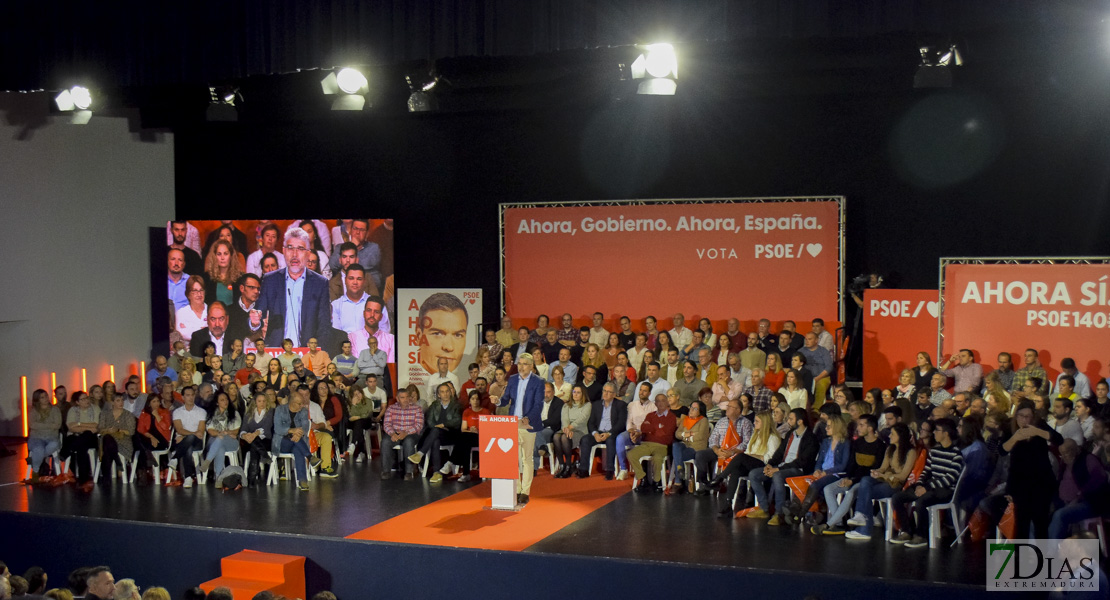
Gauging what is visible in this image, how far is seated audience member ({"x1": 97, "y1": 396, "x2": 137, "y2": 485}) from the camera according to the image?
32.3 feet

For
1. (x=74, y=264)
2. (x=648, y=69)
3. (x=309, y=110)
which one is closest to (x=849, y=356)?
(x=648, y=69)

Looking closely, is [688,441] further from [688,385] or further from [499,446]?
[499,446]

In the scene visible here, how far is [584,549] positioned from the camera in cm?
730

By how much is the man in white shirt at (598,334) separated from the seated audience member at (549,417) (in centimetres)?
157

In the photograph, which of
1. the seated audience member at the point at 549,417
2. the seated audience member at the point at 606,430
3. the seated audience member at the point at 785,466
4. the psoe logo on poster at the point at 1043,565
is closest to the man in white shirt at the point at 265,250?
the seated audience member at the point at 549,417

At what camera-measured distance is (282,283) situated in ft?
42.8

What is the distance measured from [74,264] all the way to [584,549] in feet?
27.0

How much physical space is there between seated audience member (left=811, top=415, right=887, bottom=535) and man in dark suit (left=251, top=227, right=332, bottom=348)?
688cm

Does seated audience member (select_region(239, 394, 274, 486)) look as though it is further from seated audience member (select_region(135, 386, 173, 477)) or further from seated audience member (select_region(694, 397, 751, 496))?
seated audience member (select_region(694, 397, 751, 496))

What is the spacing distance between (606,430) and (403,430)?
1.79m

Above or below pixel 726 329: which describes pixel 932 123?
above

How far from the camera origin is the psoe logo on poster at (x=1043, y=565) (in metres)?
6.34

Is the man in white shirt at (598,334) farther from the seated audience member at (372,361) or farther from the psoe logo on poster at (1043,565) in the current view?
the psoe logo on poster at (1043,565)

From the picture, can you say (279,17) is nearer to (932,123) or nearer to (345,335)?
(345,335)
